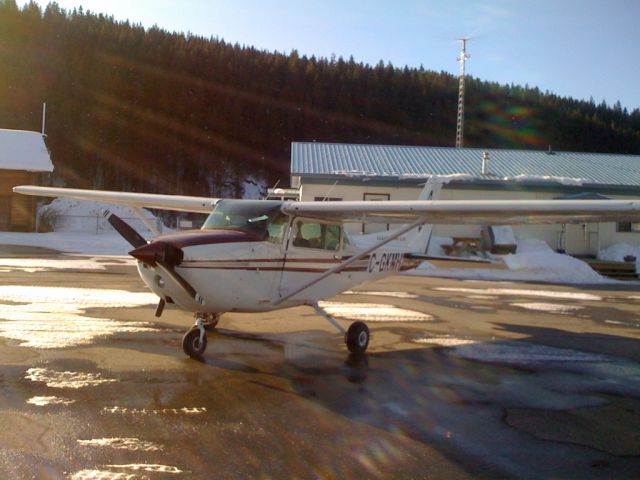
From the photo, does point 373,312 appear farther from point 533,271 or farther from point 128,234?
point 533,271

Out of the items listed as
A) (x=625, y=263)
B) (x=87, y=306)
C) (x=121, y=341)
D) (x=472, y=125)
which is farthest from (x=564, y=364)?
(x=472, y=125)

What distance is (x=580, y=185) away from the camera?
28094 millimetres

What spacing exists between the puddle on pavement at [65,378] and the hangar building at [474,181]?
19535mm

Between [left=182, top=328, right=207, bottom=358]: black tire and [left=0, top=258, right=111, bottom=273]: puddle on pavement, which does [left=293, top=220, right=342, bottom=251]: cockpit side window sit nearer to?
[left=182, top=328, right=207, bottom=358]: black tire

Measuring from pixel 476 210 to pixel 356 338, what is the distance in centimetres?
234

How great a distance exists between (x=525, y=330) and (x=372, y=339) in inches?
119

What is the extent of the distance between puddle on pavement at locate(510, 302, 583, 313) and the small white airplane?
4008mm

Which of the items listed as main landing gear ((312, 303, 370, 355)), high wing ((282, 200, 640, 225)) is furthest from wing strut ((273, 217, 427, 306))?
main landing gear ((312, 303, 370, 355))

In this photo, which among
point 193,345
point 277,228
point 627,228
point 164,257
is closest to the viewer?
point 164,257

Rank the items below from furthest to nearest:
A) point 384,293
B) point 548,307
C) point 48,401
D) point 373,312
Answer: point 384,293
point 548,307
point 373,312
point 48,401

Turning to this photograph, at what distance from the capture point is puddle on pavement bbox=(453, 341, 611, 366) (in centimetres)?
858

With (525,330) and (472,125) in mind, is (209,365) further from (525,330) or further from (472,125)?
(472,125)

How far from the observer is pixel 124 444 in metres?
4.91

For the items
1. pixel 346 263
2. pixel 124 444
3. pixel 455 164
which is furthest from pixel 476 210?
pixel 455 164
